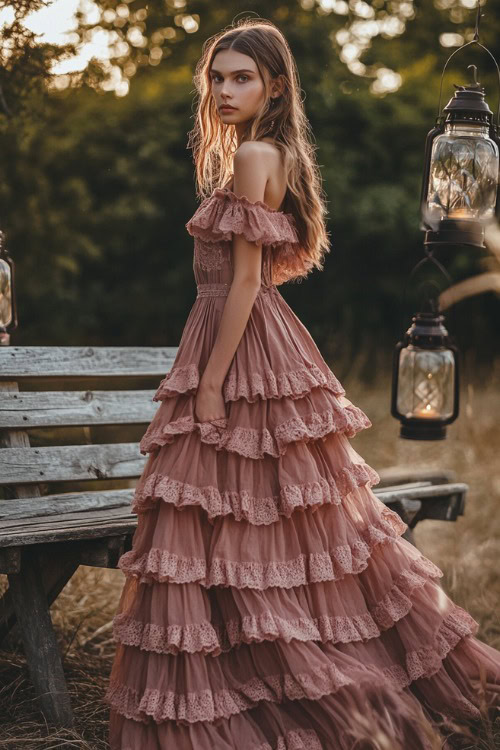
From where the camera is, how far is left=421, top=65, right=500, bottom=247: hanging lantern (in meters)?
2.54

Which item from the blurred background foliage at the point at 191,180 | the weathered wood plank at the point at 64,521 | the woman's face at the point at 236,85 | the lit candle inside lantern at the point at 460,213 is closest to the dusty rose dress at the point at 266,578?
the woman's face at the point at 236,85

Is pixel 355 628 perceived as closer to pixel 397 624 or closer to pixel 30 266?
pixel 397 624

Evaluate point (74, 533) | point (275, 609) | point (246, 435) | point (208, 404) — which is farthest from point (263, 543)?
point (74, 533)

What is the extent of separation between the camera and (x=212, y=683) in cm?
223

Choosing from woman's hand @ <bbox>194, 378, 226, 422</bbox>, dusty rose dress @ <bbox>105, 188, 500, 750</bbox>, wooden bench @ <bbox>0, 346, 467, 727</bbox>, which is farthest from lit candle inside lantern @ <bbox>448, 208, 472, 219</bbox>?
wooden bench @ <bbox>0, 346, 467, 727</bbox>

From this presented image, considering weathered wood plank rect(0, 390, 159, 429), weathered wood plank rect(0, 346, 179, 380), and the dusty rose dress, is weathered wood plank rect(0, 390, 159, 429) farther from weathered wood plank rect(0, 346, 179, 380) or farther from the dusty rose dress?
the dusty rose dress

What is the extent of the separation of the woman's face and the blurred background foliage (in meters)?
3.96

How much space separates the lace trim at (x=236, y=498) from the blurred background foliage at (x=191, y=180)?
4.30 meters

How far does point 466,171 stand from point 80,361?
1.62 m

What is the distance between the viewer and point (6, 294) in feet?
10.9

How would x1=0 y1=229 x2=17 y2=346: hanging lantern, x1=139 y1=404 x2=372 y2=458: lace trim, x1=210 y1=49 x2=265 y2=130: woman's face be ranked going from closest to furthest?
x1=139 y1=404 x2=372 y2=458: lace trim → x1=210 y1=49 x2=265 y2=130: woman's face → x1=0 y1=229 x2=17 y2=346: hanging lantern

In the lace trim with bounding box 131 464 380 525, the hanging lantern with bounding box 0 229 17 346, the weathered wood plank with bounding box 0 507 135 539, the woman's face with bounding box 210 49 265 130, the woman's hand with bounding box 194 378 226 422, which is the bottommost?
the weathered wood plank with bounding box 0 507 135 539


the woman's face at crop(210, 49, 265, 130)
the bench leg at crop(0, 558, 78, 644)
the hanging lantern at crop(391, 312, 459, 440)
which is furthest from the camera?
the hanging lantern at crop(391, 312, 459, 440)

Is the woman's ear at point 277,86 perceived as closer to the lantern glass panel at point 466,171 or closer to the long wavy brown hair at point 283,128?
the long wavy brown hair at point 283,128
